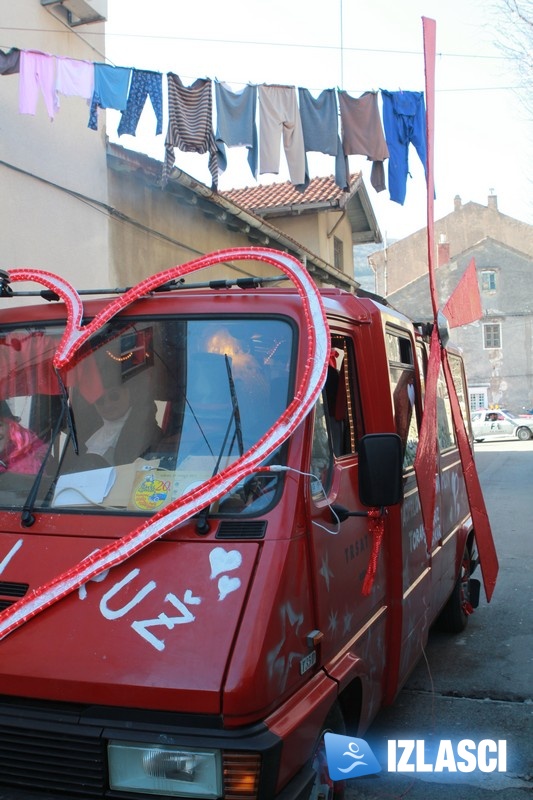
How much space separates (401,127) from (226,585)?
9.05m

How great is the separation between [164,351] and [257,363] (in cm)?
43

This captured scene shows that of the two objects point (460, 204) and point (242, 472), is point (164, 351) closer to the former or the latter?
point (242, 472)

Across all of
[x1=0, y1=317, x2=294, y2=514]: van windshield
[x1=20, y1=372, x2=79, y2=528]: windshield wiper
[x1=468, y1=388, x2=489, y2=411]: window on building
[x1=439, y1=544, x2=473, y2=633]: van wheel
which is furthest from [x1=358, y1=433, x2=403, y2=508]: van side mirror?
[x1=468, y1=388, x2=489, y2=411]: window on building

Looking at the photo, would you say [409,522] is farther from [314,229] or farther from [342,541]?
[314,229]

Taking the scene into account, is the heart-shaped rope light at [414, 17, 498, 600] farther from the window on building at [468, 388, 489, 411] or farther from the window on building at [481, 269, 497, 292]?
the window on building at [481, 269, 497, 292]

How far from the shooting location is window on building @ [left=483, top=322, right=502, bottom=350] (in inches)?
1837

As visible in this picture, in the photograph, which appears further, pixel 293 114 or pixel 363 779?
pixel 293 114

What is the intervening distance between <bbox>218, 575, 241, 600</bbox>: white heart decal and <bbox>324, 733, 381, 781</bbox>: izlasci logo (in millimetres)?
807

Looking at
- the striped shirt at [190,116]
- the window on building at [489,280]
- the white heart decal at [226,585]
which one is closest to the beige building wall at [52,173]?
the striped shirt at [190,116]

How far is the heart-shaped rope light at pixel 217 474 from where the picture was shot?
2.72m

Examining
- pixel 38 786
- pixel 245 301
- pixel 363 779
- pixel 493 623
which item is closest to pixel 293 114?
pixel 493 623

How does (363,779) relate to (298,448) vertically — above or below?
below

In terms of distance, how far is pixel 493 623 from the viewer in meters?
6.81

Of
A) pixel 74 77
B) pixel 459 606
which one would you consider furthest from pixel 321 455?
pixel 74 77
